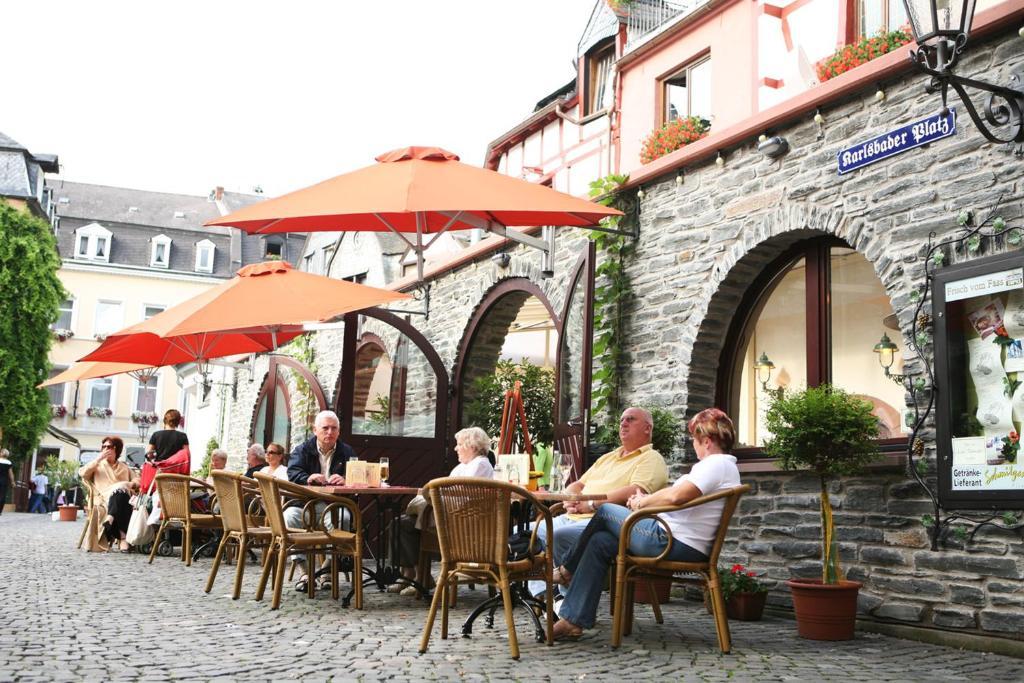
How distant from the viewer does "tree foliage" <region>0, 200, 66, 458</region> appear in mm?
29266

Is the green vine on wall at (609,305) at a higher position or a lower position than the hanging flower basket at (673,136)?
lower

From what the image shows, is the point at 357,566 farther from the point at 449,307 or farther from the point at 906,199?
the point at 449,307

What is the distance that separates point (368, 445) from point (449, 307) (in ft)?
9.28

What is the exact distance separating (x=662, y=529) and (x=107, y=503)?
8.25 meters

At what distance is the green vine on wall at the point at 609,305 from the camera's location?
9.12m

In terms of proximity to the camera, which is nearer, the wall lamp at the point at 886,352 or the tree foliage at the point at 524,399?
the wall lamp at the point at 886,352

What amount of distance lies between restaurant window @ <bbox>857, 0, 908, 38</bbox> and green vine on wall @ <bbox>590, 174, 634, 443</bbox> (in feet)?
7.89

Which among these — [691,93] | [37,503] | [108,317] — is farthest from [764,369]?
[108,317]

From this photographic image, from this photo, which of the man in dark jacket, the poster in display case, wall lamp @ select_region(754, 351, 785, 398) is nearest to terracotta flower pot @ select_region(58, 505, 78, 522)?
the man in dark jacket

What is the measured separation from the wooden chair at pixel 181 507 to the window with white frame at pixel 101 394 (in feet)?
110

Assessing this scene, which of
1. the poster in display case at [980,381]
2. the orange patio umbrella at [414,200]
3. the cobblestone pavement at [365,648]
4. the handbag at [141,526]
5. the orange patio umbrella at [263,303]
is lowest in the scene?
the cobblestone pavement at [365,648]

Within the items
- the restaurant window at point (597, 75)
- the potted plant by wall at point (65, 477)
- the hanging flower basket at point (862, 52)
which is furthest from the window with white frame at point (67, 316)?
the hanging flower basket at point (862, 52)

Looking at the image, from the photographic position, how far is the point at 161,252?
4369 centimetres

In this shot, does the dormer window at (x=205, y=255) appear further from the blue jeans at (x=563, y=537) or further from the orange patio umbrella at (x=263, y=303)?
the blue jeans at (x=563, y=537)
